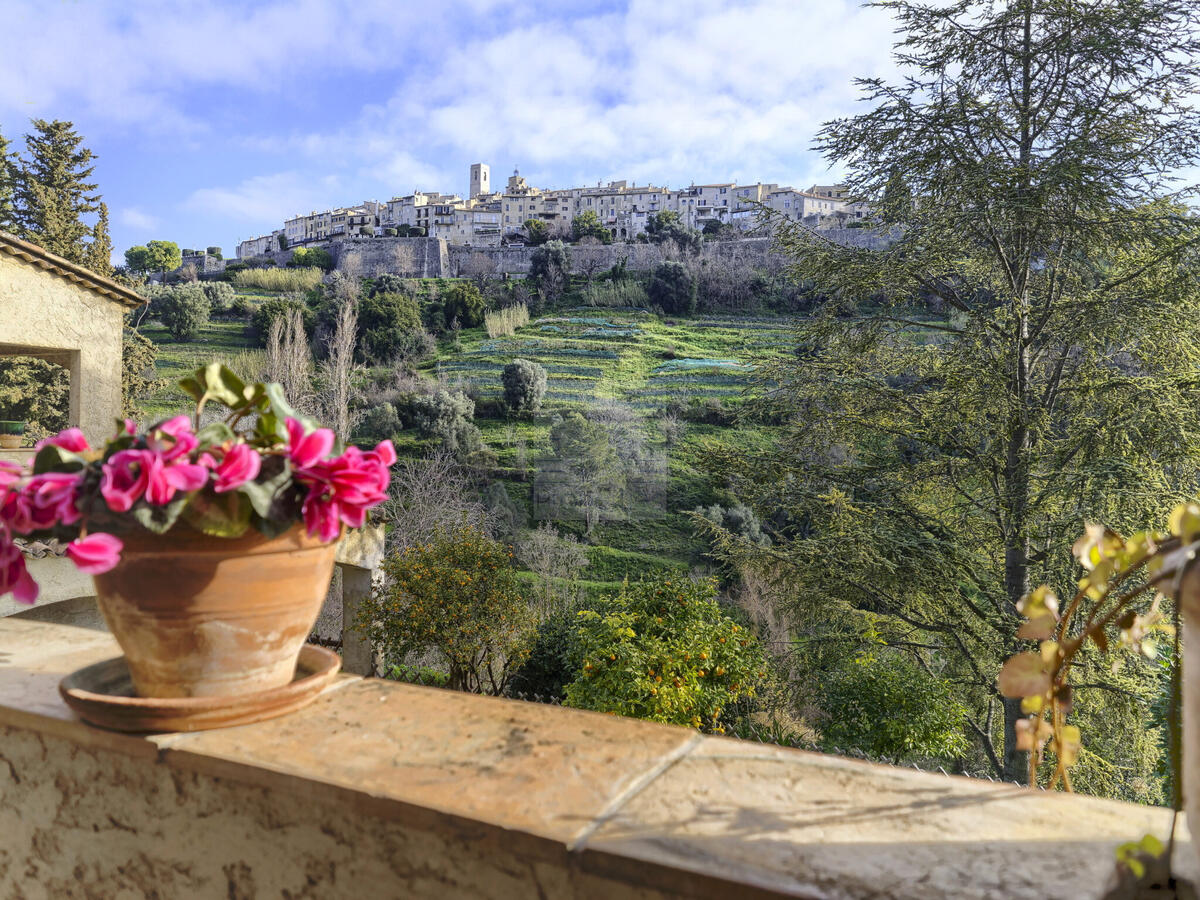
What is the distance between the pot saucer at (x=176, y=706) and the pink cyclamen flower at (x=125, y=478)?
0.86 feet

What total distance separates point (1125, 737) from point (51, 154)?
20.3 m

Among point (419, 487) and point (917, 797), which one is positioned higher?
point (917, 797)

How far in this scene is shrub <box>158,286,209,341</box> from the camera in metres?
28.0

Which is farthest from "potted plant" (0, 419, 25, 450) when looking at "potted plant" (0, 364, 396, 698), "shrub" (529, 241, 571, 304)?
"shrub" (529, 241, 571, 304)

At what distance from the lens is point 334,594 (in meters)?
13.7

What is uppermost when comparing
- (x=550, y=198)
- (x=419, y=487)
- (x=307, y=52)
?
(x=550, y=198)

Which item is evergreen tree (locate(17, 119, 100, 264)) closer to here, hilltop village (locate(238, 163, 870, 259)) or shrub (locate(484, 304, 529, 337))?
shrub (locate(484, 304, 529, 337))

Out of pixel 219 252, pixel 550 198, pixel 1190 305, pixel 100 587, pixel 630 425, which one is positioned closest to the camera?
pixel 100 587

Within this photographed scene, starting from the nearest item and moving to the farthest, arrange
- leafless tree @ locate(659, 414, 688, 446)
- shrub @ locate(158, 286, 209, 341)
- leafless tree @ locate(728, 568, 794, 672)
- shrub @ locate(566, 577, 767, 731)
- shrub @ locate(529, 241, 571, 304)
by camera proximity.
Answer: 1. shrub @ locate(566, 577, 767, 731)
2. leafless tree @ locate(728, 568, 794, 672)
3. leafless tree @ locate(659, 414, 688, 446)
4. shrub @ locate(158, 286, 209, 341)
5. shrub @ locate(529, 241, 571, 304)

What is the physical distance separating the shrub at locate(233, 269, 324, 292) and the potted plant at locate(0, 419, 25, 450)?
28.6 metres

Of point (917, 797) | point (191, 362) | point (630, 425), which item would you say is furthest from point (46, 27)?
point (191, 362)

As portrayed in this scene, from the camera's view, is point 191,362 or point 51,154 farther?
point 191,362

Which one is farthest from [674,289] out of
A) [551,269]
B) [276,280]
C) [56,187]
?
[56,187]

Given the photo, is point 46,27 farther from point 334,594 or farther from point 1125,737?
point 1125,737
